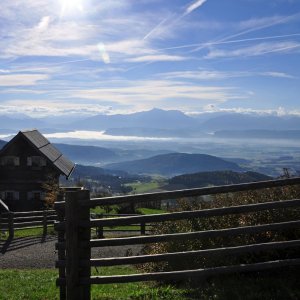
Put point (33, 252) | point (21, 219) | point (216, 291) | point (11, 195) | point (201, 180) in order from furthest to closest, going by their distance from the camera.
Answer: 1. point (201, 180)
2. point (11, 195)
3. point (21, 219)
4. point (33, 252)
5. point (216, 291)

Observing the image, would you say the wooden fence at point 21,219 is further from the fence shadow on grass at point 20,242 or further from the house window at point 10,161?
the house window at point 10,161

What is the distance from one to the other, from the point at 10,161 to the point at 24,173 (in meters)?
1.62

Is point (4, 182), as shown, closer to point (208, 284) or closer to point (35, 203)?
point (35, 203)

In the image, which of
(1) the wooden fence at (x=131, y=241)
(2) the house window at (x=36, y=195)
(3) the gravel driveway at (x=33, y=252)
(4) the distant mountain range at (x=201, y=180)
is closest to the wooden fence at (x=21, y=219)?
(3) the gravel driveway at (x=33, y=252)

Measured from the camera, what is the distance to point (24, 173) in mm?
43781

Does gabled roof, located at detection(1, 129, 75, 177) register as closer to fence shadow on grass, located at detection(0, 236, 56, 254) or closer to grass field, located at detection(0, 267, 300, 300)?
fence shadow on grass, located at detection(0, 236, 56, 254)

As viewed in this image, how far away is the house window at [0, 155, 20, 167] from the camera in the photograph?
43531 millimetres

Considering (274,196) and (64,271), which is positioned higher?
(274,196)

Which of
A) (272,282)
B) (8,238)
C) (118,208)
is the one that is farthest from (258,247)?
(118,208)

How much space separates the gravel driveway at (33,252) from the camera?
1834 cm

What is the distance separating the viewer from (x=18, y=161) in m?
43.6

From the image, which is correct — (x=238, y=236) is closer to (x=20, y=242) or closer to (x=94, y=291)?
(x=94, y=291)

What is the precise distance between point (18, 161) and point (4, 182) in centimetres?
233

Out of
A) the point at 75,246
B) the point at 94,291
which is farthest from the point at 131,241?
the point at 94,291
